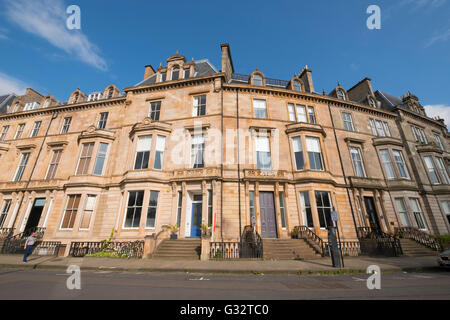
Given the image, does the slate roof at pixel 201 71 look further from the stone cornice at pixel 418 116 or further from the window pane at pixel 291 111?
the stone cornice at pixel 418 116

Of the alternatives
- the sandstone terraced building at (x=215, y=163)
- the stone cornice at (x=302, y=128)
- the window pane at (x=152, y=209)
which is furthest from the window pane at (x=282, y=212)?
the window pane at (x=152, y=209)

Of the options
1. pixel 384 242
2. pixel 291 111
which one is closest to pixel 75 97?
pixel 291 111

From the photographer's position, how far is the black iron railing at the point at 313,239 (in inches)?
471

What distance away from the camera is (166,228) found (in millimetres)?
13516

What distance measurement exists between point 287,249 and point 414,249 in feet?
33.3

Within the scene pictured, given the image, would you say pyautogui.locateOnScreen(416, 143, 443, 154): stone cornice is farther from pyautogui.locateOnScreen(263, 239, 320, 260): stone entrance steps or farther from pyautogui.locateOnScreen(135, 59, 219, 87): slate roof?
pyautogui.locateOnScreen(135, 59, 219, 87): slate roof

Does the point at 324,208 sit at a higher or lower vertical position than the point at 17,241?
higher

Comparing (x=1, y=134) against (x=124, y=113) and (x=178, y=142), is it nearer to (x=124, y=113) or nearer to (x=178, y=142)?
(x=124, y=113)

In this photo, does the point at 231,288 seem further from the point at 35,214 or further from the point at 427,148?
the point at 427,148

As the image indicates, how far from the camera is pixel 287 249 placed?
1213 cm

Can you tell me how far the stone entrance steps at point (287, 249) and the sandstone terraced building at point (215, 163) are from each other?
1.31 m

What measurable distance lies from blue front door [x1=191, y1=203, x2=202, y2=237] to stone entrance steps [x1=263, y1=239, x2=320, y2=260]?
506 centimetres
